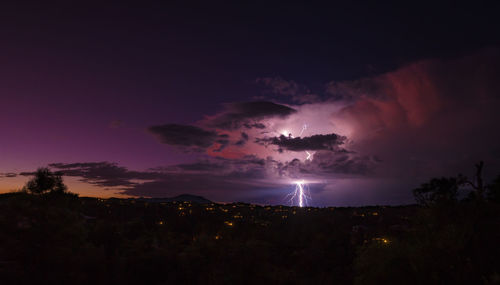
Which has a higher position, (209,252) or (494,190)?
(494,190)

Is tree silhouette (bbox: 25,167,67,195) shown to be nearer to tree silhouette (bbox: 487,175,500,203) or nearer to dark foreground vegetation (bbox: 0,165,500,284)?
dark foreground vegetation (bbox: 0,165,500,284)

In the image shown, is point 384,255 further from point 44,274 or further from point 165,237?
point 165,237

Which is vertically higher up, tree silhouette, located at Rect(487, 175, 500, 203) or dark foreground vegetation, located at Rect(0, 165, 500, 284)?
tree silhouette, located at Rect(487, 175, 500, 203)

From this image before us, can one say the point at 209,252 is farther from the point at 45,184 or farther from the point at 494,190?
the point at 494,190

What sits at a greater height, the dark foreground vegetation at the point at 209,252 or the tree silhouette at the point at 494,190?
the tree silhouette at the point at 494,190

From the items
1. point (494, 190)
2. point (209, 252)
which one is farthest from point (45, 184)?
point (494, 190)

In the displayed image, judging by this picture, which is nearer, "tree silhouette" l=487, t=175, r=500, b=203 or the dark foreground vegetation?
the dark foreground vegetation

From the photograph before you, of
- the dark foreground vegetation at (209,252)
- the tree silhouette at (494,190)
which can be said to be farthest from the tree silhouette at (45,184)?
the tree silhouette at (494,190)

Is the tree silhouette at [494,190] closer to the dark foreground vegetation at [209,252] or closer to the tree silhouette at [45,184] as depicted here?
the dark foreground vegetation at [209,252]

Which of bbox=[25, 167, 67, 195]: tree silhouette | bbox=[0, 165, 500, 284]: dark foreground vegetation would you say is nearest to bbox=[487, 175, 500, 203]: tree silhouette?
bbox=[0, 165, 500, 284]: dark foreground vegetation
